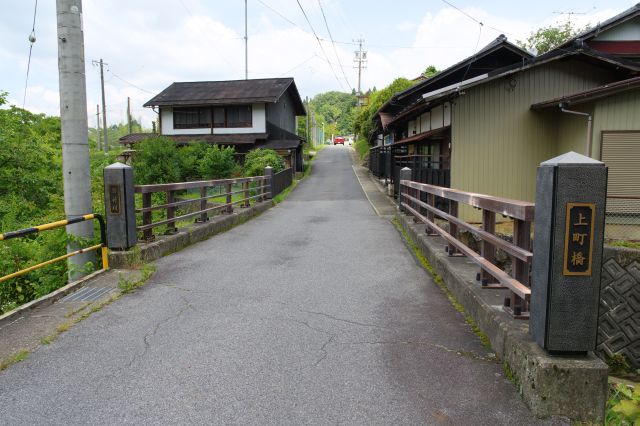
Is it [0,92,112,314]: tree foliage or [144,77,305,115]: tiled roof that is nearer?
[0,92,112,314]: tree foliage

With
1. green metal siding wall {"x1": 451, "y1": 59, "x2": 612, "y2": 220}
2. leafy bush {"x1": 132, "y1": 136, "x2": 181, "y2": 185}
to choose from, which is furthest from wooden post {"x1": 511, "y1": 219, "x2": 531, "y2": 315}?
leafy bush {"x1": 132, "y1": 136, "x2": 181, "y2": 185}

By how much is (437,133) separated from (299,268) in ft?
30.4

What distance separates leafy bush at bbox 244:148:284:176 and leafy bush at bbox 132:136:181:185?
4078 millimetres

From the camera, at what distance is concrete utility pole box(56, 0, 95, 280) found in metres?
6.80

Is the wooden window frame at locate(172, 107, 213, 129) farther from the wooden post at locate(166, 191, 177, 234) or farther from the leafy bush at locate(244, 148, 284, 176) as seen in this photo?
the wooden post at locate(166, 191, 177, 234)

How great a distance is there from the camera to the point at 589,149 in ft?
38.8

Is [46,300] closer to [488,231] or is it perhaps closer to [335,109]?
[488,231]

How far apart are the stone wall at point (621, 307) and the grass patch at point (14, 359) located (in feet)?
25.7

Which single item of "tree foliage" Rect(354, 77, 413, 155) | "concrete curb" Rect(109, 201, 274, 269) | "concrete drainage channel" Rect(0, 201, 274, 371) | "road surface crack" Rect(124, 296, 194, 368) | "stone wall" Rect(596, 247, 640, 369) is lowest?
"stone wall" Rect(596, 247, 640, 369)

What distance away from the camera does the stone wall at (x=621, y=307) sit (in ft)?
24.2

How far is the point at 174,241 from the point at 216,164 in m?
17.4

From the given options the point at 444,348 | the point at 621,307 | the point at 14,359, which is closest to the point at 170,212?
the point at 14,359

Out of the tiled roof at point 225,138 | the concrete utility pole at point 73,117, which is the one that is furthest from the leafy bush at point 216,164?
the concrete utility pole at point 73,117

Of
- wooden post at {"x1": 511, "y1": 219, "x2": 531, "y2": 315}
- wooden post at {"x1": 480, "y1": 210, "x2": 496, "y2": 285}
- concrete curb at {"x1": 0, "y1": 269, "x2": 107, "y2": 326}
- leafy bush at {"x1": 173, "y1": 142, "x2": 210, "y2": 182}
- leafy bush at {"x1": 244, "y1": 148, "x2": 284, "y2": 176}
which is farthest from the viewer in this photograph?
leafy bush at {"x1": 244, "y1": 148, "x2": 284, "y2": 176}
